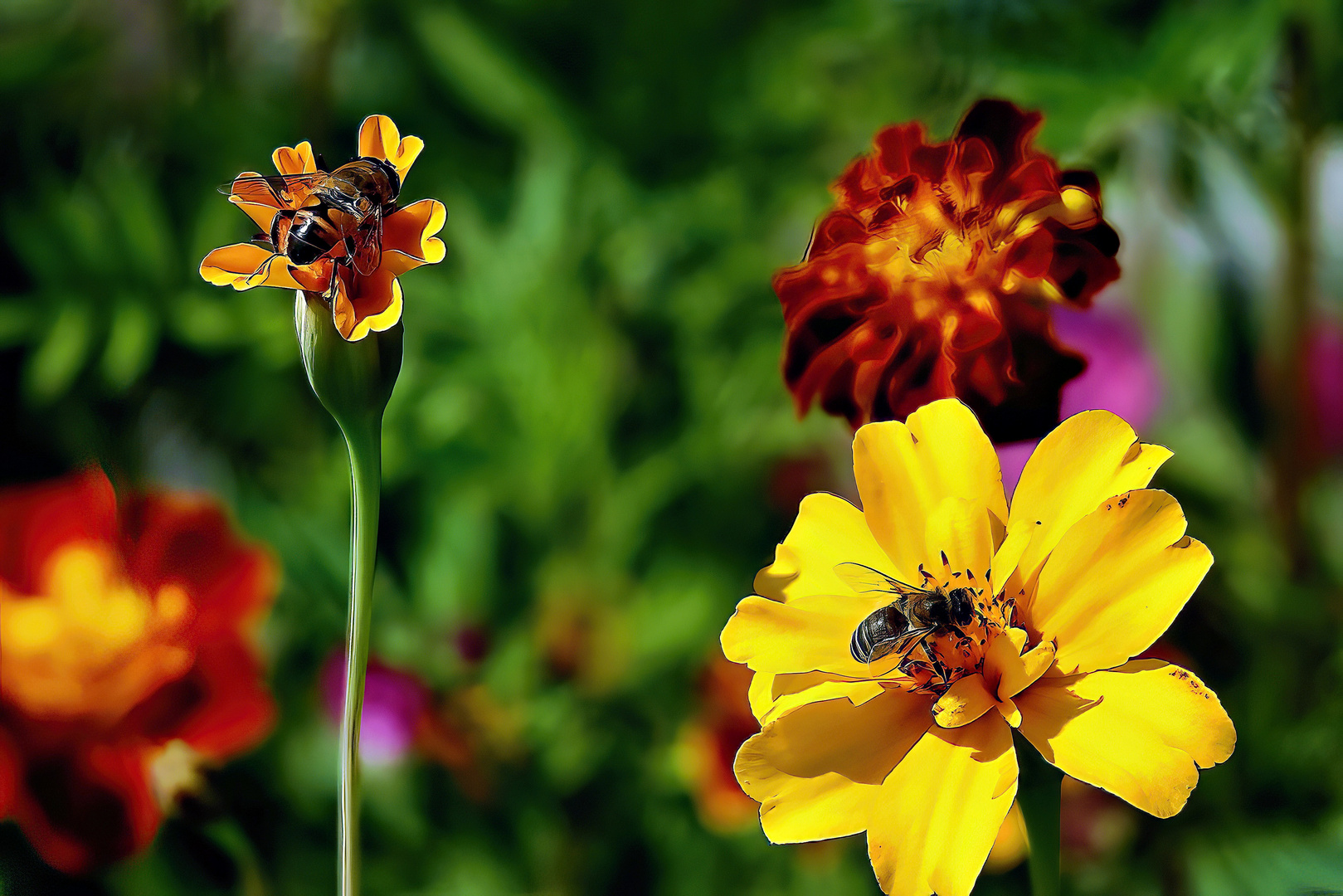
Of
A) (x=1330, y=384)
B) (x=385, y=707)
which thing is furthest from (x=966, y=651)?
(x=1330, y=384)

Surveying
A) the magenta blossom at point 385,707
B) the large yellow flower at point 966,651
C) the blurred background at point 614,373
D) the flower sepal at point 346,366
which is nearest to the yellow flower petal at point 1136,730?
the large yellow flower at point 966,651

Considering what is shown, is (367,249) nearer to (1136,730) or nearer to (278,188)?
(278,188)

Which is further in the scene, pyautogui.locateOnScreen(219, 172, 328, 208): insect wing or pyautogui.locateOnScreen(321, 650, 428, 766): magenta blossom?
pyautogui.locateOnScreen(321, 650, 428, 766): magenta blossom

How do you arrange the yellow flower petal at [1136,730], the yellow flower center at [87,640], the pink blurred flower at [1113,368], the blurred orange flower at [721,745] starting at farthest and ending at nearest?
1. the pink blurred flower at [1113,368]
2. the blurred orange flower at [721,745]
3. the yellow flower center at [87,640]
4. the yellow flower petal at [1136,730]

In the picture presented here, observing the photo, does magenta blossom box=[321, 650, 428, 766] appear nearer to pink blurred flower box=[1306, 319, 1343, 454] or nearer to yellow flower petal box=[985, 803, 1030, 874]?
yellow flower petal box=[985, 803, 1030, 874]

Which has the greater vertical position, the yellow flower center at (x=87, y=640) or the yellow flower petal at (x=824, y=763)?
the yellow flower center at (x=87, y=640)

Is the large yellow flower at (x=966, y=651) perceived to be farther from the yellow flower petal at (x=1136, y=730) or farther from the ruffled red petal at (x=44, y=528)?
the ruffled red petal at (x=44, y=528)

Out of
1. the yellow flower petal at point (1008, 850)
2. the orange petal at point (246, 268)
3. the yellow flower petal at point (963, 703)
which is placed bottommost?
the yellow flower petal at point (1008, 850)

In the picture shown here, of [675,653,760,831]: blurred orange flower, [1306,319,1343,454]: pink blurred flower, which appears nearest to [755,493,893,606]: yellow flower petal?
[675,653,760,831]: blurred orange flower
